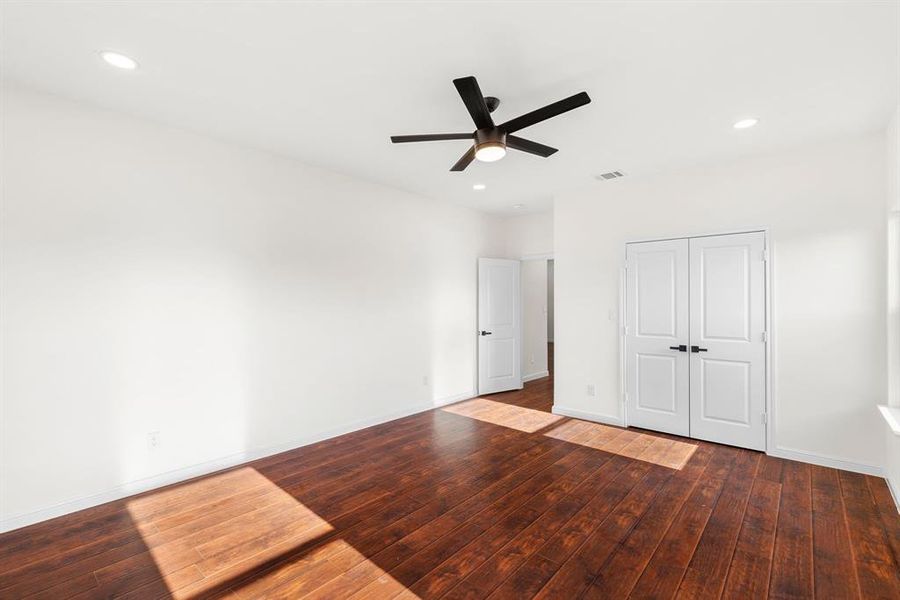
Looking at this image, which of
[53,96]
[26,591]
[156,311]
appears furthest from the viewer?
[156,311]

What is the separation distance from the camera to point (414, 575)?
2.19 meters

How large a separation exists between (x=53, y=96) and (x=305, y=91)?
176 cm

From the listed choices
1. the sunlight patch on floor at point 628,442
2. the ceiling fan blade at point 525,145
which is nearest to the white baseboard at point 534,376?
the sunlight patch on floor at point 628,442

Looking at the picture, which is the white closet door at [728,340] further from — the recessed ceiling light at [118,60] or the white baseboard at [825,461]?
the recessed ceiling light at [118,60]

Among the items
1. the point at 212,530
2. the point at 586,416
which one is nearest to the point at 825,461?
the point at 586,416

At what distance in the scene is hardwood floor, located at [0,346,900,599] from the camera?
6.99ft

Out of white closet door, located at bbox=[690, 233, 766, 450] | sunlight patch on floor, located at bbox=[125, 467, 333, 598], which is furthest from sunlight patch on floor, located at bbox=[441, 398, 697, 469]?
sunlight patch on floor, located at bbox=[125, 467, 333, 598]

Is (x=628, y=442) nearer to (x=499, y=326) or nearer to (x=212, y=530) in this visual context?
(x=499, y=326)

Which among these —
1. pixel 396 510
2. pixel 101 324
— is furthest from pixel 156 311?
pixel 396 510

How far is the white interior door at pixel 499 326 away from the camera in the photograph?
627 centimetres

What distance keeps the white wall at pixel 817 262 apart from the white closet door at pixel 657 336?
0.30 metres

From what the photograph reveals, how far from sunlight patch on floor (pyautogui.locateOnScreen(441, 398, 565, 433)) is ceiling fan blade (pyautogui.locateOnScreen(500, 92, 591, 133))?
131 inches

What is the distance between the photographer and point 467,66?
7.97 feet

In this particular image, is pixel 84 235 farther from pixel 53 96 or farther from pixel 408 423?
pixel 408 423
